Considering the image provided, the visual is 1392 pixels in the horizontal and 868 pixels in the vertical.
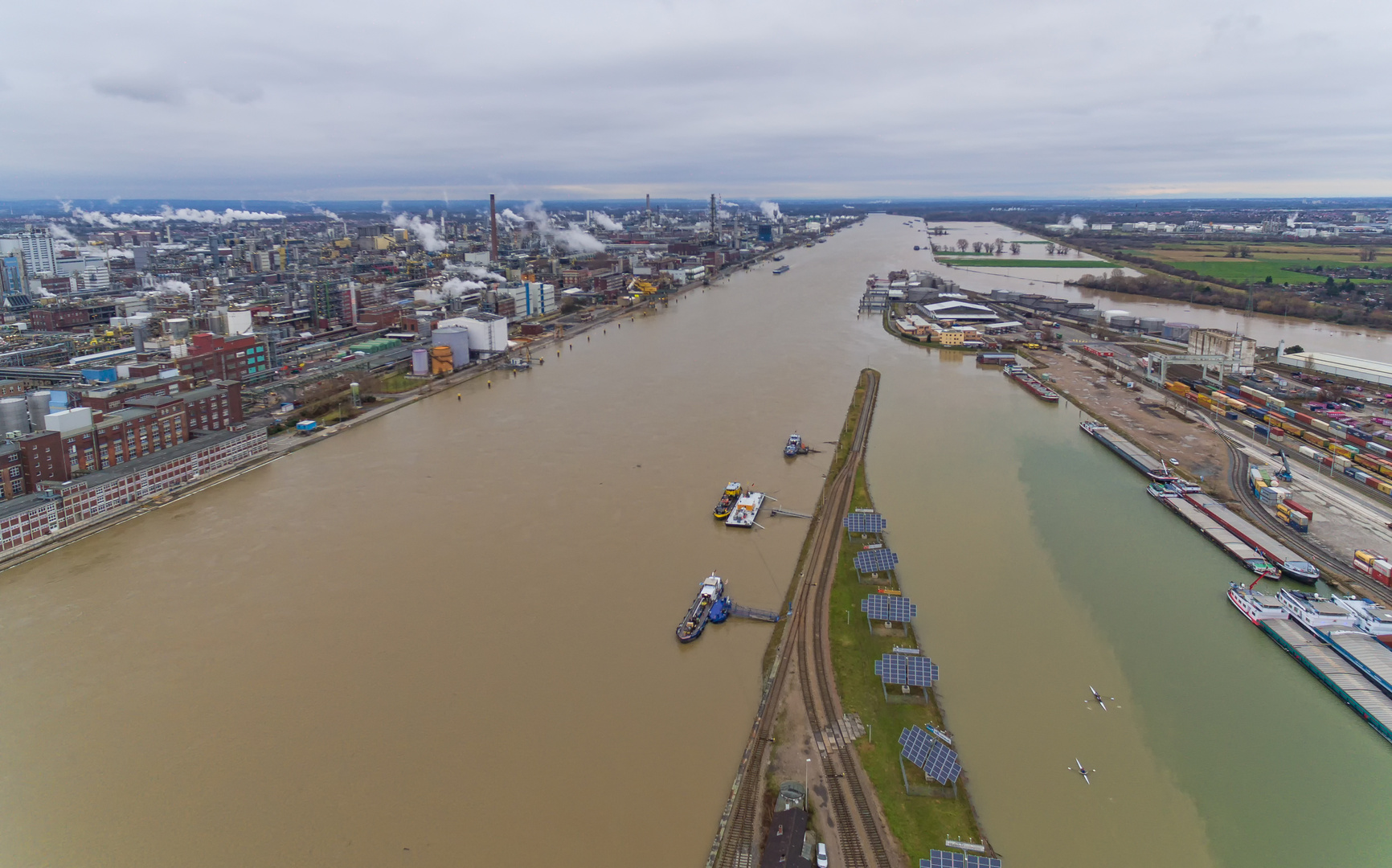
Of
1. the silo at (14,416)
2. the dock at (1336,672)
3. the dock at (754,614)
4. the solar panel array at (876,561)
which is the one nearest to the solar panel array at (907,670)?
the dock at (754,614)

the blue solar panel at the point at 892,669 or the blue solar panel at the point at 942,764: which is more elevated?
the blue solar panel at the point at 892,669

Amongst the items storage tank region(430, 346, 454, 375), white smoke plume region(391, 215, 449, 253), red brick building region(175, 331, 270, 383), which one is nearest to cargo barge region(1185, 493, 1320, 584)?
storage tank region(430, 346, 454, 375)

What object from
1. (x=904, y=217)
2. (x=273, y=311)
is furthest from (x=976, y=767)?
(x=904, y=217)

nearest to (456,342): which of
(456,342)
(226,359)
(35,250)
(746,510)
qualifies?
(456,342)

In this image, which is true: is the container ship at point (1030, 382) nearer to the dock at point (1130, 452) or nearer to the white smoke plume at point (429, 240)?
the dock at point (1130, 452)

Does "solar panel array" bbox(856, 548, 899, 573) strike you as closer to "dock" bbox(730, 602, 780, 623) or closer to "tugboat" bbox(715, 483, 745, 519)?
"dock" bbox(730, 602, 780, 623)

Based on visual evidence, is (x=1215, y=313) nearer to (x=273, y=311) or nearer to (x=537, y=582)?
(x=537, y=582)
